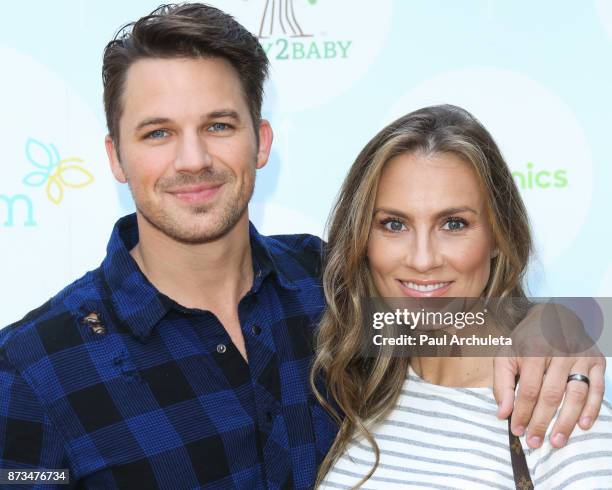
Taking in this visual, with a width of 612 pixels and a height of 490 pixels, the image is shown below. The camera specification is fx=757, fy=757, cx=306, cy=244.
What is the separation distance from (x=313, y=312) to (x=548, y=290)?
2.83ft

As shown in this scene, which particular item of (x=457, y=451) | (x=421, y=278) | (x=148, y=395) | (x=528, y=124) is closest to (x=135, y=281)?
(x=148, y=395)

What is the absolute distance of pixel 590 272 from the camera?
2.25 metres

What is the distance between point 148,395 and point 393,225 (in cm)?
62

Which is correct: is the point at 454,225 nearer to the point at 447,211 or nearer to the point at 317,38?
the point at 447,211

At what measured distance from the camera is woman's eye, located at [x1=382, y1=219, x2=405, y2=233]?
162 centimetres

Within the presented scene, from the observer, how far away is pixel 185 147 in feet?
5.37

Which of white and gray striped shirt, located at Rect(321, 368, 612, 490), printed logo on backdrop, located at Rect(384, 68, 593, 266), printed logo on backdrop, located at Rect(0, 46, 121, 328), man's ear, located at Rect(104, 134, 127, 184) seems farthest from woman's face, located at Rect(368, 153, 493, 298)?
printed logo on backdrop, located at Rect(0, 46, 121, 328)

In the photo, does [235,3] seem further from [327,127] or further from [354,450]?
[354,450]

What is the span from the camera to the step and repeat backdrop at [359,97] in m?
2.21

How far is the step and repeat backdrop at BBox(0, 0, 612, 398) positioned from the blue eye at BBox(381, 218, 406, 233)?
0.65 metres

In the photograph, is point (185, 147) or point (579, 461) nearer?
point (579, 461)

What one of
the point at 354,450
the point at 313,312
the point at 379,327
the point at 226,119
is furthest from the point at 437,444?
the point at 226,119

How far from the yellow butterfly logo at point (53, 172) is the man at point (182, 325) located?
0.47 m

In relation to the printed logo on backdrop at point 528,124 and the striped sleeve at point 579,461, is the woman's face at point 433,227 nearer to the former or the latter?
the striped sleeve at point 579,461
